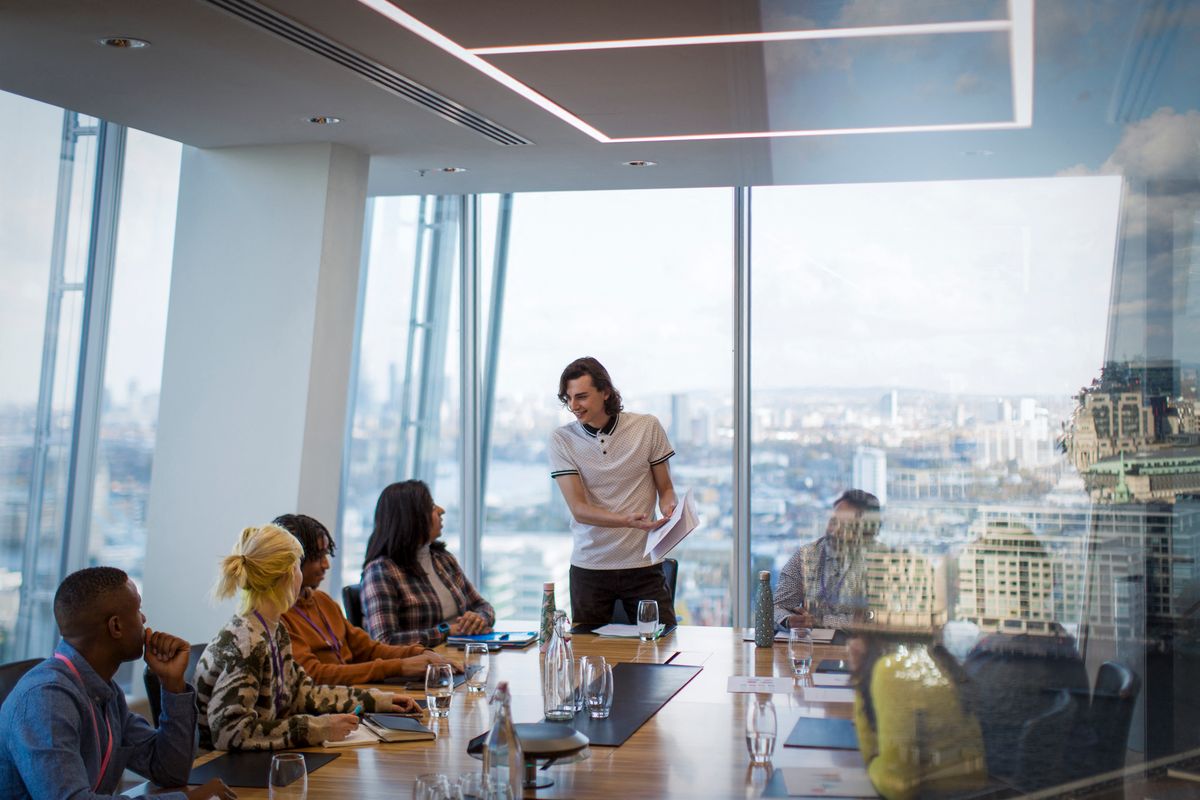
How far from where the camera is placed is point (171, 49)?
3676 mm

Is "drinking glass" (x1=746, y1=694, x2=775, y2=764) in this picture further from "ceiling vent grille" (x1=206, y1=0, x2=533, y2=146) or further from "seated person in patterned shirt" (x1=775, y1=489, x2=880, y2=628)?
"ceiling vent grille" (x1=206, y1=0, x2=533, y2=146)

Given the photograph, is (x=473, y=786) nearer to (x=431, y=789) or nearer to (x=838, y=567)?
(x=431, y=789)

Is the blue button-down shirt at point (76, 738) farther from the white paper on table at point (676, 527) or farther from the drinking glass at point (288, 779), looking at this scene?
the white paper on table at point (676, 527)

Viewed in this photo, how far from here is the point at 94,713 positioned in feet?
7.52

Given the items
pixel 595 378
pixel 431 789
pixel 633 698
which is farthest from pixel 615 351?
pixel 431 789

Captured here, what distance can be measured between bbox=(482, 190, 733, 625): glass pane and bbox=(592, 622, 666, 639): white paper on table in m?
2.56

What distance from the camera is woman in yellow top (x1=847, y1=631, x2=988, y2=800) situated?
1.85m

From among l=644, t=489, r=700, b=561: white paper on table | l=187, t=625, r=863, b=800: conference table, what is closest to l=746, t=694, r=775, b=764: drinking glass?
l=187, t=625, r=863, b=800: conference table

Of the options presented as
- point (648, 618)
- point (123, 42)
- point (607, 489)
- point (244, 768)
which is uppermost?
point (123, 42)

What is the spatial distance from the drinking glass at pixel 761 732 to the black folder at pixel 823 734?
8 centimetres

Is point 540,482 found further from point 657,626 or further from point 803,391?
point 803,391

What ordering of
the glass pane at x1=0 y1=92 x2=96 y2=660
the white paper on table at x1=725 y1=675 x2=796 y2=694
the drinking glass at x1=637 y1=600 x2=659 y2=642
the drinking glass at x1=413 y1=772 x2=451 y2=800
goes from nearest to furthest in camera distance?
the drinking glass at x1=413 y1=772 x2=451 y2=800 < the white paper on table at x1=725 y1=675 x2=796 y2=694 < the drinking glass at x1=637 y1=600 x2=659 y2=642 < the glass pane at x1=0 y1=92 x2=96 y2=660

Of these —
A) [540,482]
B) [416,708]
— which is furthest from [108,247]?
[416,708]

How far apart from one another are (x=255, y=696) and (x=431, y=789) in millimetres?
962
